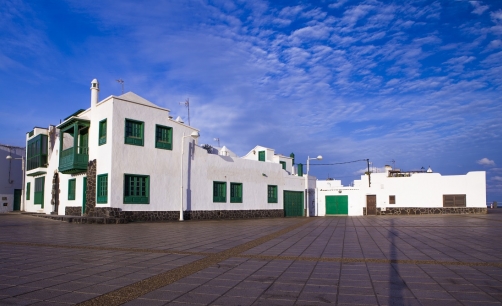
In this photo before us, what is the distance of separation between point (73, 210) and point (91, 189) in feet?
9.11

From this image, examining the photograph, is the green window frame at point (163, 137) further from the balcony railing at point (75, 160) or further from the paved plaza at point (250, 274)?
the paved plaza at point (250, 274)

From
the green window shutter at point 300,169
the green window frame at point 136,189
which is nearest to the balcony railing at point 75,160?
the green window frame at point 136,189

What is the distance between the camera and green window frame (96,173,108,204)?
1844 cm

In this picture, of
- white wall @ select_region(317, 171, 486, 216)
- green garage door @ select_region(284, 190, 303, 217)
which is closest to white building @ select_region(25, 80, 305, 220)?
green garage door @ select_region(284, 190, 303, 217)

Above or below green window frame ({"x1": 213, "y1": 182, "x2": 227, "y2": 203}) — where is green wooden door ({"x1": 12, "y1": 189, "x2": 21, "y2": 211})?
below

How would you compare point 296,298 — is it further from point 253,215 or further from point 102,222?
point 253,215

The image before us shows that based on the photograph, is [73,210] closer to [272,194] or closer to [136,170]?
[136,170]

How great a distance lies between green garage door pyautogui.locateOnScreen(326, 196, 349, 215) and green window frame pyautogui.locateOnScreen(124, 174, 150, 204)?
62.6ft

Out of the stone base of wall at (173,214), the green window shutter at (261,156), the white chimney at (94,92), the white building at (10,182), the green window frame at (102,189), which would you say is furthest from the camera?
the green window shutter at (261,156)

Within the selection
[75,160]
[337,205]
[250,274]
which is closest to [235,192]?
[75,160]

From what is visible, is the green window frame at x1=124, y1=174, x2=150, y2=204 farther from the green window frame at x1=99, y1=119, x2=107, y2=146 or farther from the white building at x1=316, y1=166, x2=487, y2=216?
the white building at x1=316, y1=166, x2=487, y2=216

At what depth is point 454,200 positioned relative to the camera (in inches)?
1194

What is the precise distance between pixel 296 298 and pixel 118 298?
2.18 metres

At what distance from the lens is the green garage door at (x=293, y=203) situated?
29938 mm
